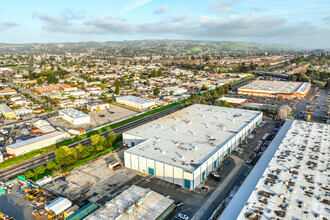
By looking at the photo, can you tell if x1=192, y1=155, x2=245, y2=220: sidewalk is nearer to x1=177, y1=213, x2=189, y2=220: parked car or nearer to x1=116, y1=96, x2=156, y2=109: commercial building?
x1=177, y1=213, x2=189, y2=220: parked car

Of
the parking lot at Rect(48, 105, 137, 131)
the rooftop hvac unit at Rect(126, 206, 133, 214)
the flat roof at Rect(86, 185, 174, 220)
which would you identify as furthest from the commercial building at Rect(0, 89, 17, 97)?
the rooftop hvac unit at Rect(126, 206, 133, 214)

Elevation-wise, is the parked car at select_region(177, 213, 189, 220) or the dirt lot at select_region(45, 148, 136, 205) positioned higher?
the parked car at select_region(177, 213, 189, 220)

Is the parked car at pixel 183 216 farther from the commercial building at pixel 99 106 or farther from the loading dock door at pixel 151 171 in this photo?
the commercial building at pixel 99 106

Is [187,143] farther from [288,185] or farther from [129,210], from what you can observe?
[129,210]

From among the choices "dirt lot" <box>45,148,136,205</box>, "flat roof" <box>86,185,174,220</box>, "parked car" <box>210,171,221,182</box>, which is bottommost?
"dirt lot" <box>45,148,136,205</box>

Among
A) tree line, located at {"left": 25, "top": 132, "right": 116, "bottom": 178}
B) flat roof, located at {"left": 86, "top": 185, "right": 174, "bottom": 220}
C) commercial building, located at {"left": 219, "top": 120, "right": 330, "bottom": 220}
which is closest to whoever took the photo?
commercial building, located at {"left": 219, "top": 120, "right": 330, "bottom": 220}

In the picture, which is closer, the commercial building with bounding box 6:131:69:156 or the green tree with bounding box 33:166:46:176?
the green tree with bounding box 33:166:46:176

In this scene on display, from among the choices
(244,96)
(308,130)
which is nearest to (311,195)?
(308,130)

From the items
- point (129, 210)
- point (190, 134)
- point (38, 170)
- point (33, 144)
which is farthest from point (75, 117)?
point (129, 210)
